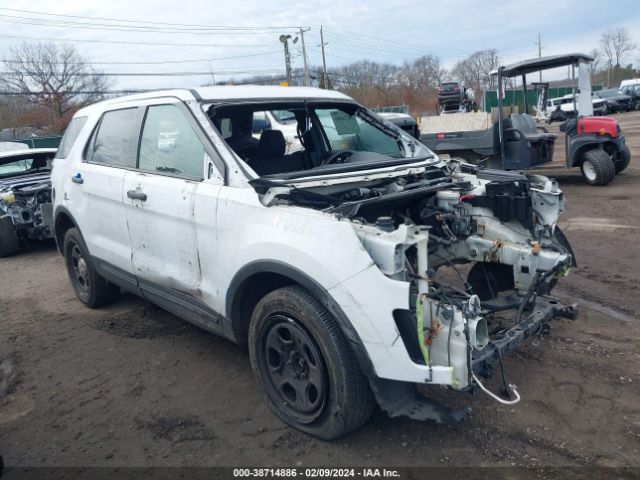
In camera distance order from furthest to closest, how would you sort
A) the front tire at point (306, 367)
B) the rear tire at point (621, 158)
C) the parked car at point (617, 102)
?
1. the parked car at point (617, 102)
2. the rear tire at point (621, 158)
3. the front tire at point (306, 367)

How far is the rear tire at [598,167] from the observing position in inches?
399

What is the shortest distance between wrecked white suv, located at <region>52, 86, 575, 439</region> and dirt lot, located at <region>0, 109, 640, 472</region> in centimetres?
25

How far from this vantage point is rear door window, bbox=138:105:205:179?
3.70 m

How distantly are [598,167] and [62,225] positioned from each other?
9290mm

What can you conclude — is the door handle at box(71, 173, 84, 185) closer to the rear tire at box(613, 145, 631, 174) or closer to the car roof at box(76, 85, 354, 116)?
the car roof at box(76, 85, 354, 116)

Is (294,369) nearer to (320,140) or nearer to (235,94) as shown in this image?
(235,94)

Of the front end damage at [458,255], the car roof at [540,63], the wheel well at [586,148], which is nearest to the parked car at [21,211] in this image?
the front end damage at [458,255]

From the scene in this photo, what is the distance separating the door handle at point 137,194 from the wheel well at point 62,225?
149 centimetres

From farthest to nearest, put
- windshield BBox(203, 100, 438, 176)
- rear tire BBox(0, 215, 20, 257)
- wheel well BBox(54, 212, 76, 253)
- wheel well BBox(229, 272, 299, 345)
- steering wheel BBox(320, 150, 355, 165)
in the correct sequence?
rear tire BBox(0, 215, 20, 257)
wheel well BBox(54, 212, 76, 253)
steering wheel BBox(320, 150, 355, 165)
windshield BBox(203, 100, 438, 176)
wheel well BBox(229, 272, 299, 345)

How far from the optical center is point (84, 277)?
5465mm

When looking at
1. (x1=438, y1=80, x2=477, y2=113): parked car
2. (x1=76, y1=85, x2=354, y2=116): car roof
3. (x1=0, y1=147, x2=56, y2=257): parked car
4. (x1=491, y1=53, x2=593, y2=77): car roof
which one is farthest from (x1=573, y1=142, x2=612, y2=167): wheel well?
(x1=438, y1=80, x2=477, y2=113): parked car

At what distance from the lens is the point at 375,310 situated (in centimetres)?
261

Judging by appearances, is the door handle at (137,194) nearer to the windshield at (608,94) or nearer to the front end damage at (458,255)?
the front end damage at (458,255)

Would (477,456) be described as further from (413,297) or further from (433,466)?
(413,297)
